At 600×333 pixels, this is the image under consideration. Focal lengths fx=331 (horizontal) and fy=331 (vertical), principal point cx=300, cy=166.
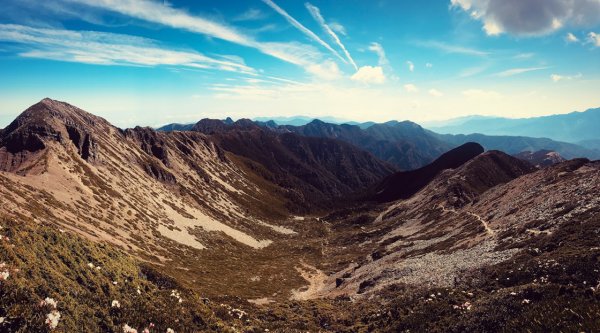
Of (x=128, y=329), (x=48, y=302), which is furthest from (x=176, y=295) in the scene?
(x=48, y=302)

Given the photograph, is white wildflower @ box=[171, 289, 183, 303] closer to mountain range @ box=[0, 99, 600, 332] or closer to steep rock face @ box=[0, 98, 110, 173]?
mountain range @ box=[0, 99, 600, 332]

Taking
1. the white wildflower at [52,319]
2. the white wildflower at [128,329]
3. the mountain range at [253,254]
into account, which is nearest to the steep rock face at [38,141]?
the mountain range at [253,254]

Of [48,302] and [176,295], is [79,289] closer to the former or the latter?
[48,302]

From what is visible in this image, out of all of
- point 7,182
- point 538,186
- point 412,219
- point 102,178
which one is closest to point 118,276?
point 7,182

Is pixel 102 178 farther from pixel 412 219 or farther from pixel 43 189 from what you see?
pixel 412 219

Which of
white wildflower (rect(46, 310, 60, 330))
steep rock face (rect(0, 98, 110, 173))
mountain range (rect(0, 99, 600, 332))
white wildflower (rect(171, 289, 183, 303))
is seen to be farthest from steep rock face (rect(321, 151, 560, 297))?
steep rock face (rect(0, 98, 110, 173))
